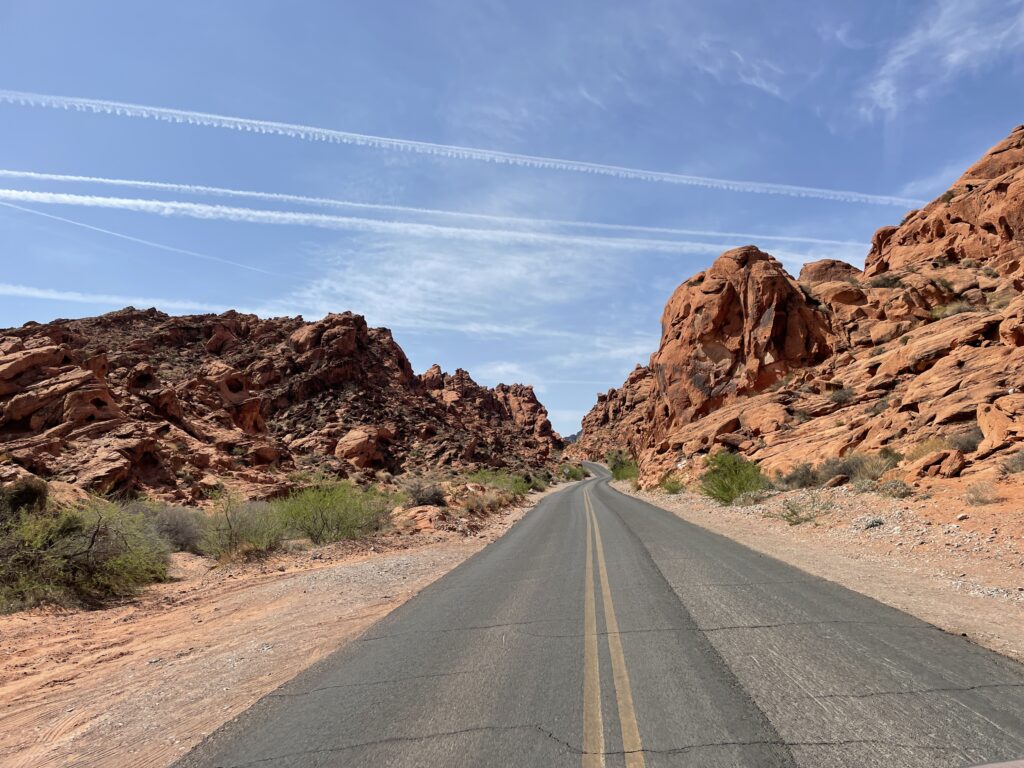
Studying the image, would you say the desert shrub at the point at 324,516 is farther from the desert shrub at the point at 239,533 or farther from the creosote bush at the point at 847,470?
the creosote bush at the point at 847,470

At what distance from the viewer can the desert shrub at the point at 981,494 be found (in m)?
12.3

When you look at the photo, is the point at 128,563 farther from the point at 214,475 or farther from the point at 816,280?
the point at 816,280

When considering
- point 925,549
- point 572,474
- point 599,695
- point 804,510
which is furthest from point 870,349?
point 572,474

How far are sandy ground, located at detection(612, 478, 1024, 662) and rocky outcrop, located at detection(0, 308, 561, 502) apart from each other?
1863 cm

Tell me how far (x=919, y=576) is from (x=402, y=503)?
21245mm

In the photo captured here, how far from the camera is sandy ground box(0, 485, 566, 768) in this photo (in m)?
4.74

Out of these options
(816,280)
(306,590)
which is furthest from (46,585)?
(816,280)

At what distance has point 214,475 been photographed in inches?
931

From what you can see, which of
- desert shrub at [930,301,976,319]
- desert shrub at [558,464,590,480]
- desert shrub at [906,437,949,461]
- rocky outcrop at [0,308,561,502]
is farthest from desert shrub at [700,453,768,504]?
desert shrub at [558,464,590,480]

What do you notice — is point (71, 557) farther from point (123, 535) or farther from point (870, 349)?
point (870, 349)

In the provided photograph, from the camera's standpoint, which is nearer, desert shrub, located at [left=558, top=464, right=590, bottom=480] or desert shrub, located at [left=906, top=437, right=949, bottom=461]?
desert shrub, located at [left=906, top=437, right=949, bottom=461]

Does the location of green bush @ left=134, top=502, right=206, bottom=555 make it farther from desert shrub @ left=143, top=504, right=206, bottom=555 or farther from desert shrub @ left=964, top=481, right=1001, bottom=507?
desert shrub @ left=964, top=481, right=1001, bottom=507

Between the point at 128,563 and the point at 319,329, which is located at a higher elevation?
the point at 319,329

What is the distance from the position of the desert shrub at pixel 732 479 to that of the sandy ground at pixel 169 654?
16.8 m
